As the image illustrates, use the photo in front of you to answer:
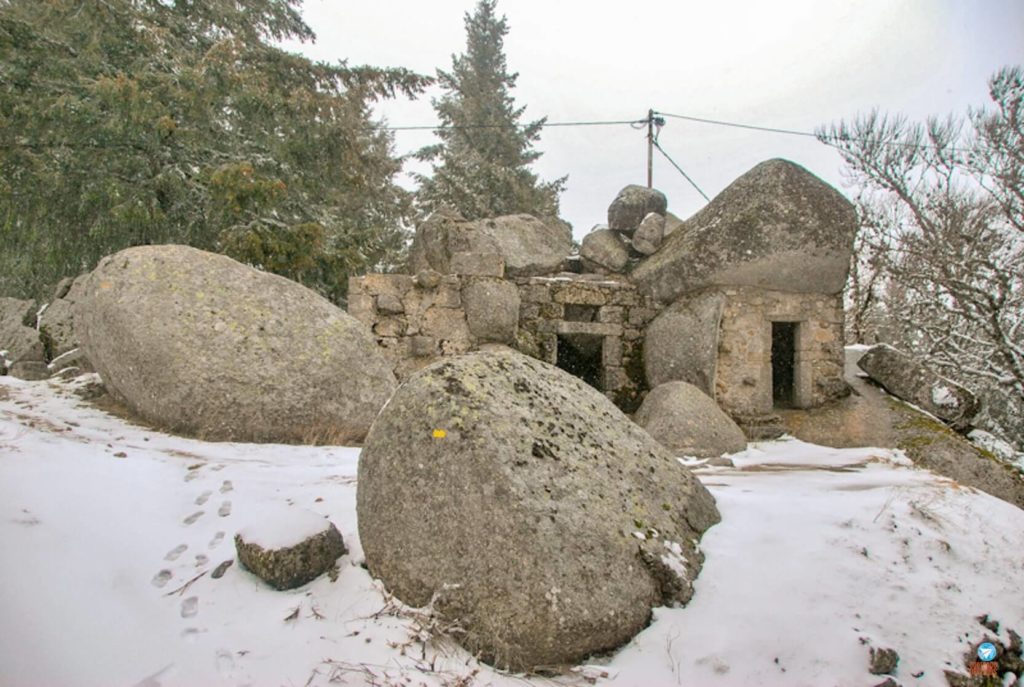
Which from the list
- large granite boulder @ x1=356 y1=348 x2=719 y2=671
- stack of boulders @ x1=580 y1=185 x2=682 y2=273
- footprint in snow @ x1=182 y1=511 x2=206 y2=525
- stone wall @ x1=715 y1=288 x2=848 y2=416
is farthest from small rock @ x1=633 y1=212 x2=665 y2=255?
footprint in snow @ x1=182 y1=511 x2=206 y2=525

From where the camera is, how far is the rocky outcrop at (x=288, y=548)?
221 cm

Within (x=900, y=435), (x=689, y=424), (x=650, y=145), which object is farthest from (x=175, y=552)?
(x=650, y=145)

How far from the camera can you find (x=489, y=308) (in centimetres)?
631

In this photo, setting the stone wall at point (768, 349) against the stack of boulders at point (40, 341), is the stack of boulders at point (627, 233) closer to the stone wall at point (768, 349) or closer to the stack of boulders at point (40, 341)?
the stone wall at point (768, 349)

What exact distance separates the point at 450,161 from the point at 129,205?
6546 mm

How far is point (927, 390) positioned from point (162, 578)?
7854 millimetres

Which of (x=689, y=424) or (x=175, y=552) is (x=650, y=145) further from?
(x=175, y=552)

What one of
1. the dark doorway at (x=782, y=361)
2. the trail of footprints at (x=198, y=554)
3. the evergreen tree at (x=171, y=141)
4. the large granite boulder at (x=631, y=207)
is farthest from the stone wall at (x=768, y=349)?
the trail of footprints at (x=198, y=554)

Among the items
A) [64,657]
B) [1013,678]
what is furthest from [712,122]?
[64,657]

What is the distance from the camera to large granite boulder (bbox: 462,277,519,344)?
6.32m

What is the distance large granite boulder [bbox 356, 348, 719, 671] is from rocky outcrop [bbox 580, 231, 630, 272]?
17.8 feet

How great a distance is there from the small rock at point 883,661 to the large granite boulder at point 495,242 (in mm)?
5152

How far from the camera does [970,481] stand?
221 inches
